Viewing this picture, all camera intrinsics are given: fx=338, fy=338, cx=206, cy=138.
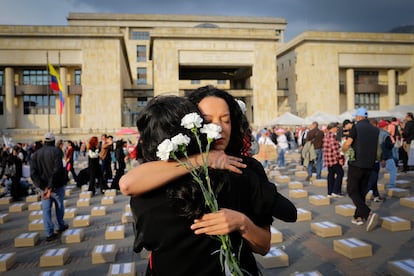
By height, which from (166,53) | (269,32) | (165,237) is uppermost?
(269,32)

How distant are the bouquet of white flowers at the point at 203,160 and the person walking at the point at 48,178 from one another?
595 centimetres

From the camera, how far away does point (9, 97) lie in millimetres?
39406

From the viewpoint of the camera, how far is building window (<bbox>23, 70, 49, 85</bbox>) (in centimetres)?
4097

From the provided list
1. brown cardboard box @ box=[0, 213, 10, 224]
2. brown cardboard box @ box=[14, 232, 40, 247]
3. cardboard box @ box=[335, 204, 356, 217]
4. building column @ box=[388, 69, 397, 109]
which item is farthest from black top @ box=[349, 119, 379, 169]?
building column @ box=[388, 69, 397, 109]

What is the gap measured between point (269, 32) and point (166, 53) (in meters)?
12.3

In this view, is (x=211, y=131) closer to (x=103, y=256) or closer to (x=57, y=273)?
(x=57, y=273)

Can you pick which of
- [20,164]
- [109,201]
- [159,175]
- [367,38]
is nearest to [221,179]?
[159,175]

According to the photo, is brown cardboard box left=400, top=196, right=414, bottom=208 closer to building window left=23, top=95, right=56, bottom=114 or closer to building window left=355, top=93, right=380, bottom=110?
building window left=23, top=95, right=56, bottom=114

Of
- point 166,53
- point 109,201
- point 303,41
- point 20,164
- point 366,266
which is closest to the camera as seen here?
point 366,266

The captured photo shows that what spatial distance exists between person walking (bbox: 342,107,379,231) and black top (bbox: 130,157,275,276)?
518 cm

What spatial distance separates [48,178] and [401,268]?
6.15 m

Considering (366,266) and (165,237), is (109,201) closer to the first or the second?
(366,266)

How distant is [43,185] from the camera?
6719mm

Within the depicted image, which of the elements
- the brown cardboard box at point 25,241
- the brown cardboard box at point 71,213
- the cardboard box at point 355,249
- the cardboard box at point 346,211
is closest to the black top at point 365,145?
the cardboard box at point 346,211
